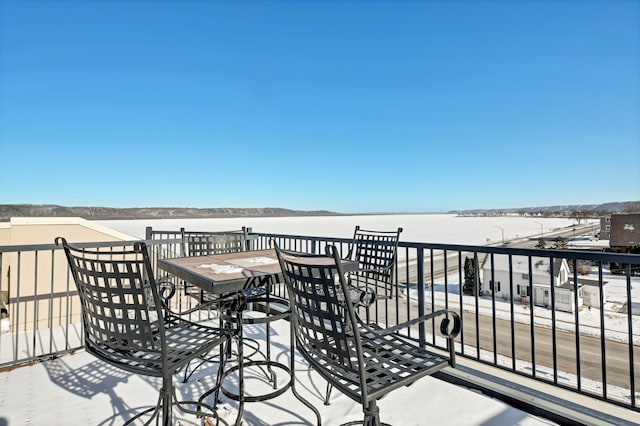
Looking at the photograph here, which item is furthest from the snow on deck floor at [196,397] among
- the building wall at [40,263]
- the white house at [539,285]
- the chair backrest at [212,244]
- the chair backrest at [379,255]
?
the white house at [539,285]

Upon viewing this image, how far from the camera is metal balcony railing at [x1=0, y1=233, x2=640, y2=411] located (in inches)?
75.3

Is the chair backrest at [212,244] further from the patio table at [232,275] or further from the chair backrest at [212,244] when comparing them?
the patio table at [232,275]

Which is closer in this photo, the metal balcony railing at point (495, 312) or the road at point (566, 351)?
the metal balcony railing at point (495, 312)

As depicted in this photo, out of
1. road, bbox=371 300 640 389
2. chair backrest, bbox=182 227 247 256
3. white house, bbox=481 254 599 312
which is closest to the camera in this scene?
chair backrest, bbox=182 227 247 256

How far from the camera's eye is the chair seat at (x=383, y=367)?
1.13 metres

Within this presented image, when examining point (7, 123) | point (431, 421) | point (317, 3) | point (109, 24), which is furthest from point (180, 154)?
point (431, 421)

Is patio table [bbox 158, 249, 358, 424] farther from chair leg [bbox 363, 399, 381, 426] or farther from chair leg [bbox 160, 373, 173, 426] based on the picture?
chair leg [bbox 363, 399, 381, 426]

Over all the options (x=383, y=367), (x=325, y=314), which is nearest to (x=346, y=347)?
(x=325, y=314)

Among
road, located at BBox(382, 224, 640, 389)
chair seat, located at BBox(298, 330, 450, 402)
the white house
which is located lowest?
road, located at BBox(382, 224, 640, 389)

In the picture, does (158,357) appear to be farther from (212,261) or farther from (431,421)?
(431,421)

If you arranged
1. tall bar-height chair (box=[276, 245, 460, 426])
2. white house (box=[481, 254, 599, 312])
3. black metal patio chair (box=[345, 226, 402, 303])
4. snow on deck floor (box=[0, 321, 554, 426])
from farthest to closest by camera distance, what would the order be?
white house (box=[481, 254, 599, 312])
black metal patio chair (box=[345, 226, 402, 303])
snow on deck floor (box=[0, 321, 554, 426])
tall bar-height chair (box=[276, 245, 460, 426])

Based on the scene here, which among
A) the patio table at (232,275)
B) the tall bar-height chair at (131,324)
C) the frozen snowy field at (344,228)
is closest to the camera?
the tall bar-height chair at (131,324)

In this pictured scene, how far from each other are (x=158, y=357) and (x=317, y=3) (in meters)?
10.0

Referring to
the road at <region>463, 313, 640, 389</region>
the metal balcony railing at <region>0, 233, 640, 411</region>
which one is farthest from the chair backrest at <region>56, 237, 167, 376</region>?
the road at <region>463, 313, 640, 389</region>
